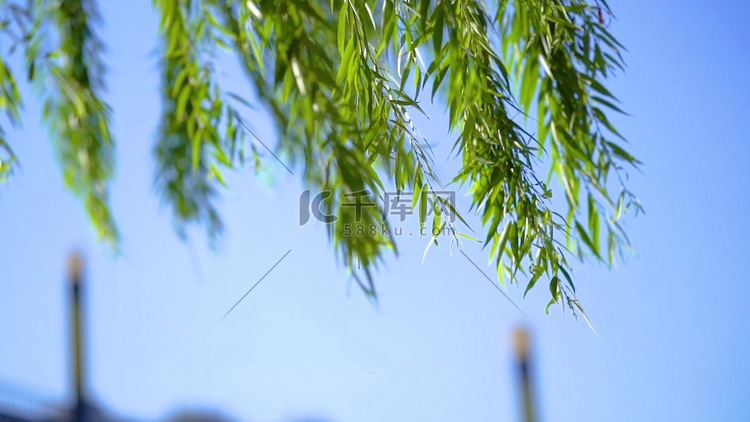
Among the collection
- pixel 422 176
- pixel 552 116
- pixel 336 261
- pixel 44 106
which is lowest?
pixel 336 261

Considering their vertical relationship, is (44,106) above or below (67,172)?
above

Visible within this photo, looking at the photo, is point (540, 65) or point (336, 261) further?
point (540, 65)

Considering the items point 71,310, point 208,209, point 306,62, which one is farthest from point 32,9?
point 71,310

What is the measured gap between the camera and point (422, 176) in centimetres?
115

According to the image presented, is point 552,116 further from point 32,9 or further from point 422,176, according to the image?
point 32,9

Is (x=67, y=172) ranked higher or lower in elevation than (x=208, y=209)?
higher

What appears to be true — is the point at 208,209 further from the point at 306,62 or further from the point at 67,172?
the point at 306,62

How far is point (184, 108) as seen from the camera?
1.57 meters

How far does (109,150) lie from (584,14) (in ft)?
4.18

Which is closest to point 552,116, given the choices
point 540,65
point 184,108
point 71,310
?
point 540,65

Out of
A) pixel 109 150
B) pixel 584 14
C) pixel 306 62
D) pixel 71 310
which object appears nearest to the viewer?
pixel 306 62

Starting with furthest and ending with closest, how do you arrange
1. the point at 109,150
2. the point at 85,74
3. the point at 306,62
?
the point at 109,150 < the point at 85,74 < the point at 306,62

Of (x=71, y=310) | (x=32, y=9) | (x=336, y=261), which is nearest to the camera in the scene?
(x=336, y=261)

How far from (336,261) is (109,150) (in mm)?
1218
